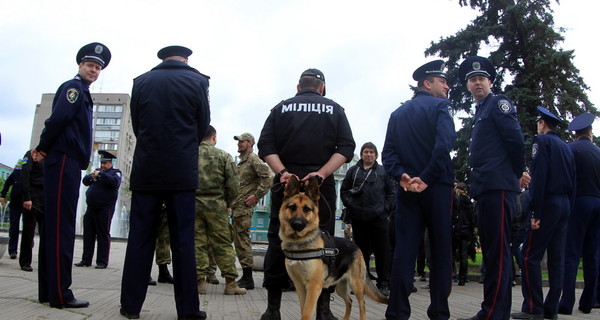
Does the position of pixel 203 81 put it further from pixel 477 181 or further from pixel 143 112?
pixel 477 181

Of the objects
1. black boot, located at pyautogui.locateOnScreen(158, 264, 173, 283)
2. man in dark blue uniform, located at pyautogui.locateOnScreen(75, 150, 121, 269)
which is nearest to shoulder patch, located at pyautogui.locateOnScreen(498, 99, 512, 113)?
black boot, located at pyautogui.locateOnScreen(158, 264, 173, 283)

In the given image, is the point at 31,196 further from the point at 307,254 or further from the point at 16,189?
the point at 307,254

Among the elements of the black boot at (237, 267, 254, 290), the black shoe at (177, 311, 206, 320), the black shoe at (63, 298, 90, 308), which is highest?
the black shoe at (177, 311, 206, 320)

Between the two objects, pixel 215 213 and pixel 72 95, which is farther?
pixel 215 213

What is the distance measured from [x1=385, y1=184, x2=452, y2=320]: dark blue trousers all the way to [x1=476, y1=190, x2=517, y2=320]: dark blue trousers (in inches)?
18.6

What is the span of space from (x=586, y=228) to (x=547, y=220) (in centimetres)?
128

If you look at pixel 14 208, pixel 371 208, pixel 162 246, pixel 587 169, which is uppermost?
pixel 587 169

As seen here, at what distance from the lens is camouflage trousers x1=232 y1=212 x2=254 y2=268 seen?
7863 mm

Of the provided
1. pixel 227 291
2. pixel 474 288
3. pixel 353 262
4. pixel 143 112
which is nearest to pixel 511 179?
pixel 353 262

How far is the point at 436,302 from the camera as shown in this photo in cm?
424

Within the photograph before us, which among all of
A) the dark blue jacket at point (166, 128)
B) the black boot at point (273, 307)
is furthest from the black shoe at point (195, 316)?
the dark blue jacket at point (166, 128)

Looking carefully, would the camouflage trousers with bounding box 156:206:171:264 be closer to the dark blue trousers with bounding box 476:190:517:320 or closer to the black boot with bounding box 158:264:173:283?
the black boot with bounding box 158:264:173:283

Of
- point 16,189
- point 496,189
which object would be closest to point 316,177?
point 496,189

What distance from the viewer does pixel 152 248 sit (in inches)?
171
